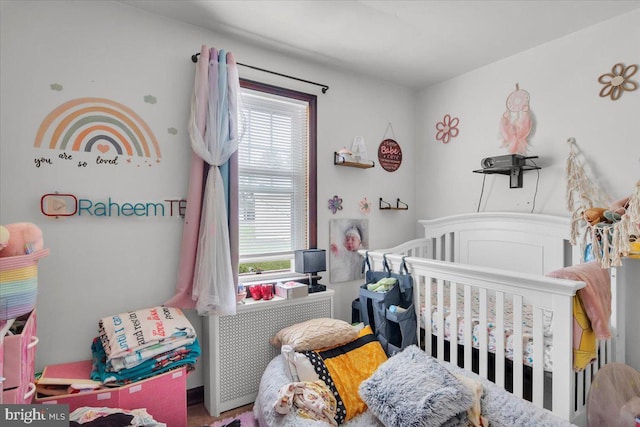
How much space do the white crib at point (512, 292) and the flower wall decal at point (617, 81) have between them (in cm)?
87

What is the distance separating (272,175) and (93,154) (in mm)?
1154

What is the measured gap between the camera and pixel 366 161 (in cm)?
286

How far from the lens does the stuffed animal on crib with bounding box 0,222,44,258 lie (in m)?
1.27

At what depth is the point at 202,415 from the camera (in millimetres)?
2033

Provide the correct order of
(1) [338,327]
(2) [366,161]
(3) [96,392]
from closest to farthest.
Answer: (3) [96,392], (1) [338,327], (2) [366,161]

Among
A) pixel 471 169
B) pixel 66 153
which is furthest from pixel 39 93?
pixel 471 169

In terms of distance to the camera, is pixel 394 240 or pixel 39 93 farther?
pixel 394 240

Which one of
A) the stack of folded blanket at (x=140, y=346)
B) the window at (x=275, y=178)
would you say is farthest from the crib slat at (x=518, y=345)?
the stack of folded blanket at (x=140, y=346)

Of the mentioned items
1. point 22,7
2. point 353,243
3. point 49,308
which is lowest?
point 49,308

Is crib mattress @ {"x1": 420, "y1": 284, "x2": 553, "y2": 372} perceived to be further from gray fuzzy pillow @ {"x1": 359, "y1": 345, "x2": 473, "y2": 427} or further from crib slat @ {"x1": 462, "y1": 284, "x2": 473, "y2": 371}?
gray fuzzy pillow @ {"x1": 359, "y1": 345, "x2": 473, "y2": 427}

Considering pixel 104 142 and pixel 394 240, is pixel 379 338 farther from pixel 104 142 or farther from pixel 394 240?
pixel 104 142

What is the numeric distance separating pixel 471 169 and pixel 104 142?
282 cm

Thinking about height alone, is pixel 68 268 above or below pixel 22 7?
below

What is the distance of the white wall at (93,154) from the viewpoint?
5.65 feet
